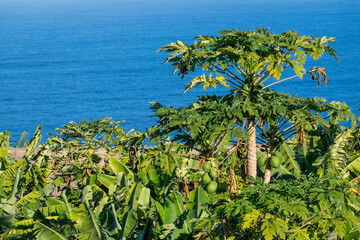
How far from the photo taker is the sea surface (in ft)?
223

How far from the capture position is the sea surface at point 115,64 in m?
67.9

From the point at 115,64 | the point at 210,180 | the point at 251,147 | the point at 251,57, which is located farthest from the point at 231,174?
the point at 115,64

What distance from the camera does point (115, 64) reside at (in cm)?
9344

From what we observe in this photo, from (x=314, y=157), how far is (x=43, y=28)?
129 m

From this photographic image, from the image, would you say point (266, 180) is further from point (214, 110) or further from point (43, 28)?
point (43, 28)

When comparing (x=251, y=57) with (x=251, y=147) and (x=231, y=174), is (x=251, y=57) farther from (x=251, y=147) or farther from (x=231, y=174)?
(x=231, y=174)

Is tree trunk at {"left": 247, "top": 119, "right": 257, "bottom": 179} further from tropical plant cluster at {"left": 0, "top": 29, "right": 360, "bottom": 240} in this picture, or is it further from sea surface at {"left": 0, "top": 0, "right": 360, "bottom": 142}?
sea surface at {"left": 0, "top": 0, "right": 360, "bottom": 142}

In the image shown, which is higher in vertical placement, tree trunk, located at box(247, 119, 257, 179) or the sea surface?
tree trunk, located at box(247, 119, 257, 179)

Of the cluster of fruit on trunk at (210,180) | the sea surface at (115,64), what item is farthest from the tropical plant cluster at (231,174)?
the sea surface at (115,64)

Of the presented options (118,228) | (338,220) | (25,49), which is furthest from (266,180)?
(25,49)

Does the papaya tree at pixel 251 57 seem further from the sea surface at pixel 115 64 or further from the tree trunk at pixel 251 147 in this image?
the sea surface at pixel 115 64

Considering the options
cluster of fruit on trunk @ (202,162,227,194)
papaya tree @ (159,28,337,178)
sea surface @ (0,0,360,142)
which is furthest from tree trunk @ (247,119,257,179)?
sea surface @ (0,0,360,142)

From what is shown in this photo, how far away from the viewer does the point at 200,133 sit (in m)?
9.91

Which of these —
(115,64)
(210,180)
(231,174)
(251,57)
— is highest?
(251,57)
